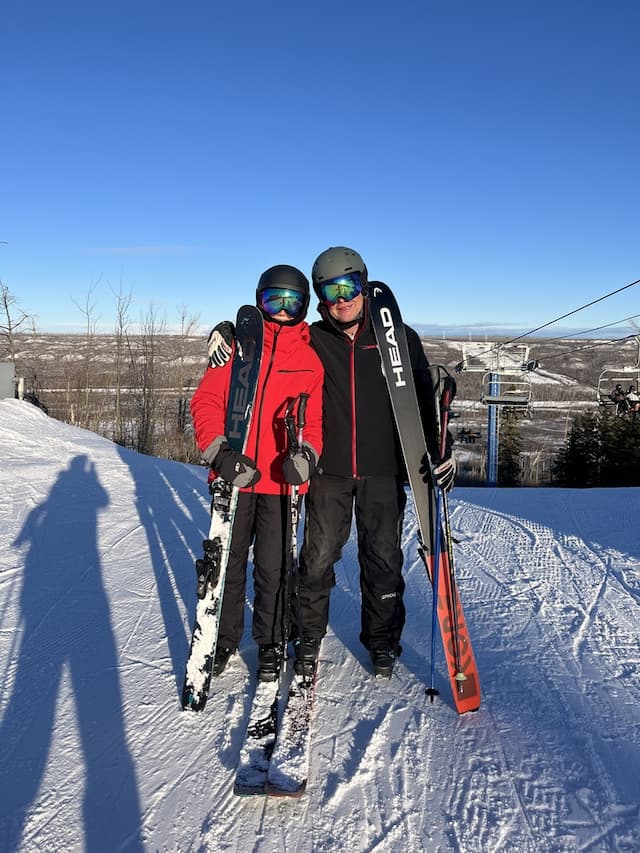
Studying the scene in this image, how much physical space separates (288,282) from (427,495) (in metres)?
1.25

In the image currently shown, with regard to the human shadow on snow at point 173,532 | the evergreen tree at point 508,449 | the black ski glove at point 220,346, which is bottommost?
the evergreen tree at point 508,449

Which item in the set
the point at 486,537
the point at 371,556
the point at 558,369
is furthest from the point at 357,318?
the point at 558,369

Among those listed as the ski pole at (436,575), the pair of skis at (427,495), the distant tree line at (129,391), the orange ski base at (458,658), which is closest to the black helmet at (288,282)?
the pair of skis at (427,495)

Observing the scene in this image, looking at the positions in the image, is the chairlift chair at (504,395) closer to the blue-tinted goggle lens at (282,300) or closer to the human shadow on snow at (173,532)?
the human shadow on snow at (173,532)

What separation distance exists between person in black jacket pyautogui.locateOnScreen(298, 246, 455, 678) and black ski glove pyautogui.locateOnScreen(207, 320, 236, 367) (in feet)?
1.39

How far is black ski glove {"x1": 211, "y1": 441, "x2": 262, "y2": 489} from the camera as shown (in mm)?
2588

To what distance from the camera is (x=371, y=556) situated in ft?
9.61

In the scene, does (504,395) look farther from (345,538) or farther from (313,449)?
(313,449)

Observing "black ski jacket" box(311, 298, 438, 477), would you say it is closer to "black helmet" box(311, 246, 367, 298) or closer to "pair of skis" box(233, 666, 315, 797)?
"black helmet" box(311, 246, 367, 298)

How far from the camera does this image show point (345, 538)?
9.65ft

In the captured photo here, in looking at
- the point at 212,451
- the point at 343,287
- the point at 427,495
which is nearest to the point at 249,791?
the point at 212,451

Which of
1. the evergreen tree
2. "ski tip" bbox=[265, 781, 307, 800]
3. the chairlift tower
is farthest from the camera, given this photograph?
the evergreen tree

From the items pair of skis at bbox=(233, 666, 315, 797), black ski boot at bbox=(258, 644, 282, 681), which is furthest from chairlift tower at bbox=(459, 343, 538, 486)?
pair of skis at bbox=(233, 666, 315, 797)

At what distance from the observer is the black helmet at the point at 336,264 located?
2.87 meters
